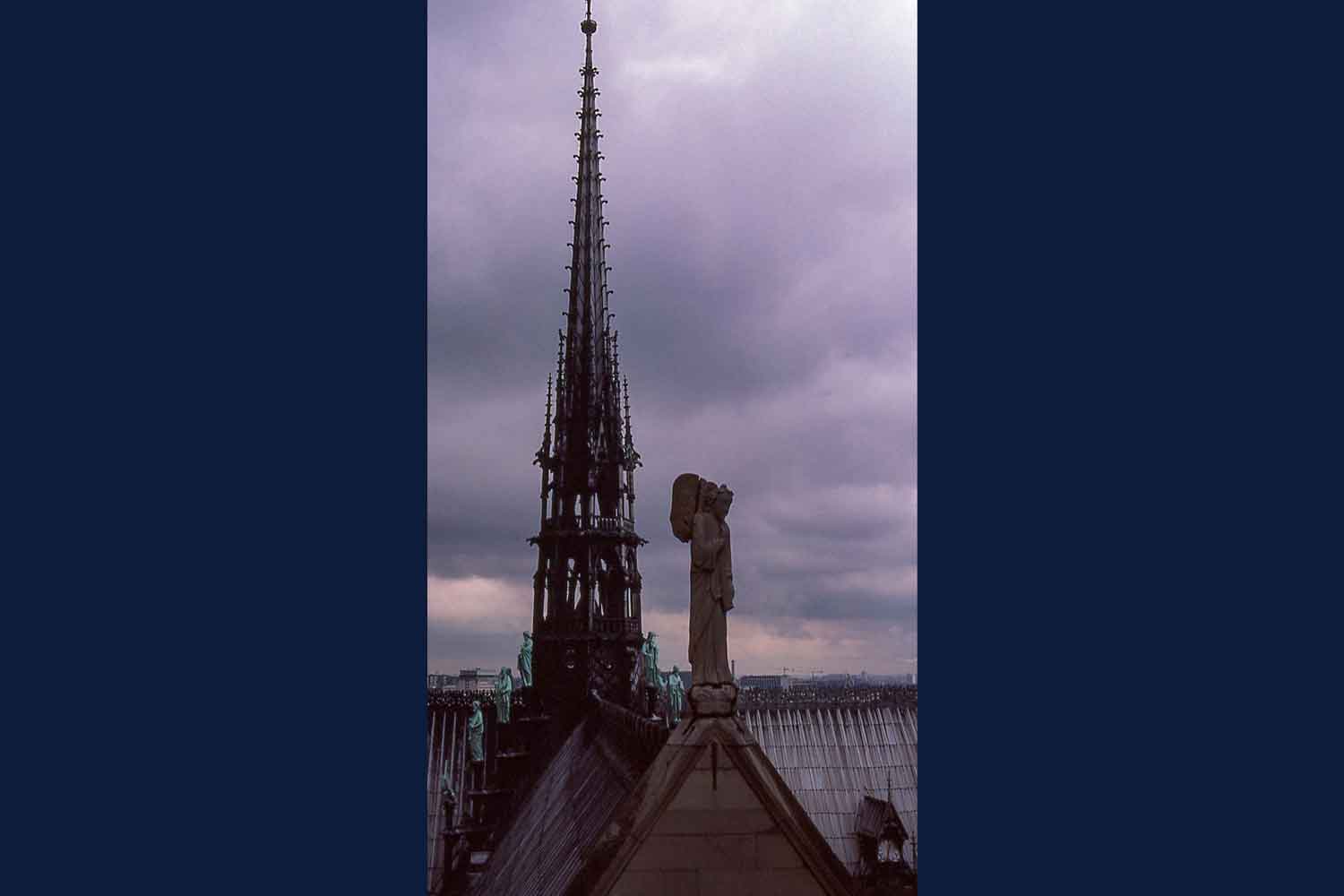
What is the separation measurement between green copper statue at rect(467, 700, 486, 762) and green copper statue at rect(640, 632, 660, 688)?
3.27m

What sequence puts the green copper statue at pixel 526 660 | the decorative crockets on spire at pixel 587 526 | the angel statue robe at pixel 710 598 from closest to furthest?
1. the angel statue robe at pixel 710 598
2. the green copper statue at pixel 526 660
3. the decorative crockets on spire at pixel 587 526

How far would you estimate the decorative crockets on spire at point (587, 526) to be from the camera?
58.0 ft

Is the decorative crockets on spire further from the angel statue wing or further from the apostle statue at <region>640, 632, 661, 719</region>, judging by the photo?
the angel statue wing

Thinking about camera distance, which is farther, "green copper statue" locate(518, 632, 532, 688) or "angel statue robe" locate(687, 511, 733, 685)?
"green copper statue" locate(518, 632, 532, 688)

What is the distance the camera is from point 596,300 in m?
18.2

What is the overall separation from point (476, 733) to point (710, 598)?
14757 millimetres

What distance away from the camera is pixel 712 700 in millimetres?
6621

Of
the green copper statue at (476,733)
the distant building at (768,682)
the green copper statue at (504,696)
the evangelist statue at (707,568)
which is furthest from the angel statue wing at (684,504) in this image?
the green copper statue at (476,733)

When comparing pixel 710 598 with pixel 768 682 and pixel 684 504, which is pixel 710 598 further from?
pixel 768 682

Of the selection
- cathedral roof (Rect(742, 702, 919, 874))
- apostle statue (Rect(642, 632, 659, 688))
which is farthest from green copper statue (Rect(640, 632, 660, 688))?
cathedral roof (Rect(742, 702, 919, 874))

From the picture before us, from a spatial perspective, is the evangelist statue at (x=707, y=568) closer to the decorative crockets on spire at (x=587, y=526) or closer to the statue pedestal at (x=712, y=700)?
the statue pedestal at (x=712, y=700)

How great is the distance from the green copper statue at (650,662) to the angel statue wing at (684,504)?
26.4 ft

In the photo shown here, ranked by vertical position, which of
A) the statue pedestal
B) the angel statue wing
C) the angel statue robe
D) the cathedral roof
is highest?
the angel statue wing

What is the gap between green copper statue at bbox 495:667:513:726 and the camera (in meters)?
16.4
